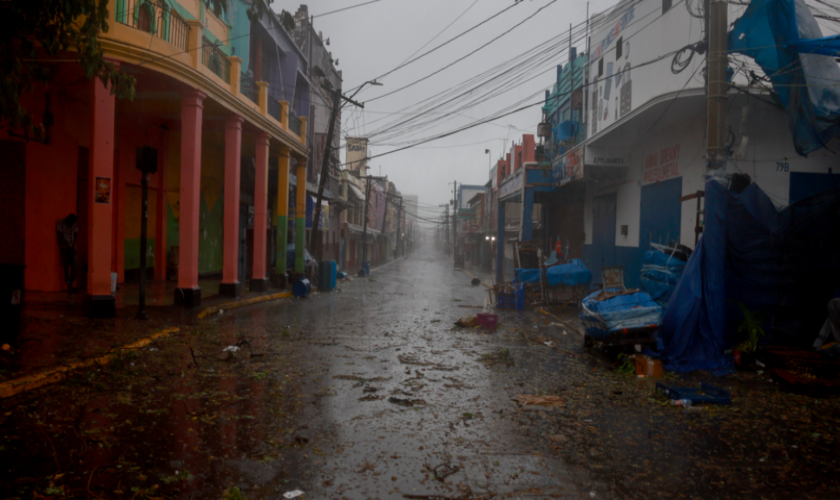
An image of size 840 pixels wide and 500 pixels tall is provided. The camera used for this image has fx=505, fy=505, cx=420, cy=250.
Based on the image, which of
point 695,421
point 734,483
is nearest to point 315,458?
point 734,483

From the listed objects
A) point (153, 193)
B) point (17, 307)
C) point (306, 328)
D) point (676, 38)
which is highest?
point (676, 38)

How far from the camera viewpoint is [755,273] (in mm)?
8766

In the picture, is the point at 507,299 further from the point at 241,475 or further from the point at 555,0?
the point at 241,475

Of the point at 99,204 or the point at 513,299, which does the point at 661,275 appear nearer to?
the point at 513,299

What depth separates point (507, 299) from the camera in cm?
1647

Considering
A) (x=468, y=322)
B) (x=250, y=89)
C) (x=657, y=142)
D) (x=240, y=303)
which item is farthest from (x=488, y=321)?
(x=250, y=89)

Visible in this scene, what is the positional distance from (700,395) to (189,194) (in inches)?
460

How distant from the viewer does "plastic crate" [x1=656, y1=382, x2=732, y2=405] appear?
6.23 metres

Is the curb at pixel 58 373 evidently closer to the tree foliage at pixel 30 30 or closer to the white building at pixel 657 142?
the tree foliage at pixel 30 30

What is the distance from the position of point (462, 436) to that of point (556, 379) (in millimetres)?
2902

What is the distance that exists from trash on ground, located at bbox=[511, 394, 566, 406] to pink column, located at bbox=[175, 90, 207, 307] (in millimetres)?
9159

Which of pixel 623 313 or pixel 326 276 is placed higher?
pixel 623 313

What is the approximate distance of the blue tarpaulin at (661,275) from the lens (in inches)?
364

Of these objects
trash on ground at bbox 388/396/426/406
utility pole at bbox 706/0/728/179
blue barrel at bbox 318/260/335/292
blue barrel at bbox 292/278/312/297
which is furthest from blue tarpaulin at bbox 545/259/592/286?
trash on ground at bbox 388/396/426/406
